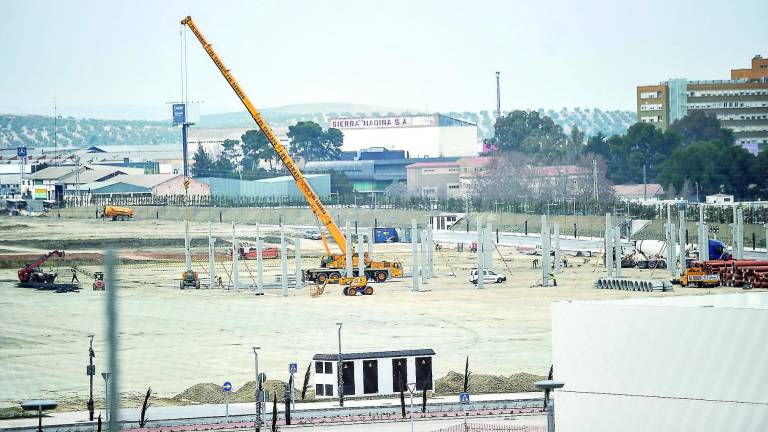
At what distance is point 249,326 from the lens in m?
Answer: 56.6

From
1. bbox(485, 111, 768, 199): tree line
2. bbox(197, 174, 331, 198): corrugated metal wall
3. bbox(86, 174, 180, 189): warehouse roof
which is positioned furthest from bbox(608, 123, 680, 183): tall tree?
bbox(86, 174, 180, 189): warehouse roof

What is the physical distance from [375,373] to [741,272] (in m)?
30.8

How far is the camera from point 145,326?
56.9 metres

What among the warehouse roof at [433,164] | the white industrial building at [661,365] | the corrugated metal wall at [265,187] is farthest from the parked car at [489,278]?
the warehouse roof at [433,164]

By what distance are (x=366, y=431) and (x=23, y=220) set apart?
9496 centimetres

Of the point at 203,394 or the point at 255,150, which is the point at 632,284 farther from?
the point at 255,150

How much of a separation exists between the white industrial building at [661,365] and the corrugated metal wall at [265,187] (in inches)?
4971

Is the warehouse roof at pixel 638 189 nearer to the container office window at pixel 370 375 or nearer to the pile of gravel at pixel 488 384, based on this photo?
the pile of gravel at pixel 488 384

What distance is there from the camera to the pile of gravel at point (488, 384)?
3991 cm

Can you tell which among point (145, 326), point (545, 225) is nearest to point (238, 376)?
point (145, 326)

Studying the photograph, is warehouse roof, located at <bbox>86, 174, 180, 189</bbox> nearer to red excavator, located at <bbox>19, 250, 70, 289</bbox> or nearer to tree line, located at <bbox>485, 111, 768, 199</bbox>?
tree line, located at <bbox>485, 111, 768, 199</bbox>

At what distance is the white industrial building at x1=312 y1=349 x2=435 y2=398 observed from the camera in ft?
131

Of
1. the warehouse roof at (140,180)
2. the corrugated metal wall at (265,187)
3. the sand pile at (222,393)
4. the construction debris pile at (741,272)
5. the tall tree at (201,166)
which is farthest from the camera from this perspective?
the tall tree at (201,166)

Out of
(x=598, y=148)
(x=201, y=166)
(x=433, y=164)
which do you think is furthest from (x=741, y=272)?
(x=201, y=166)
